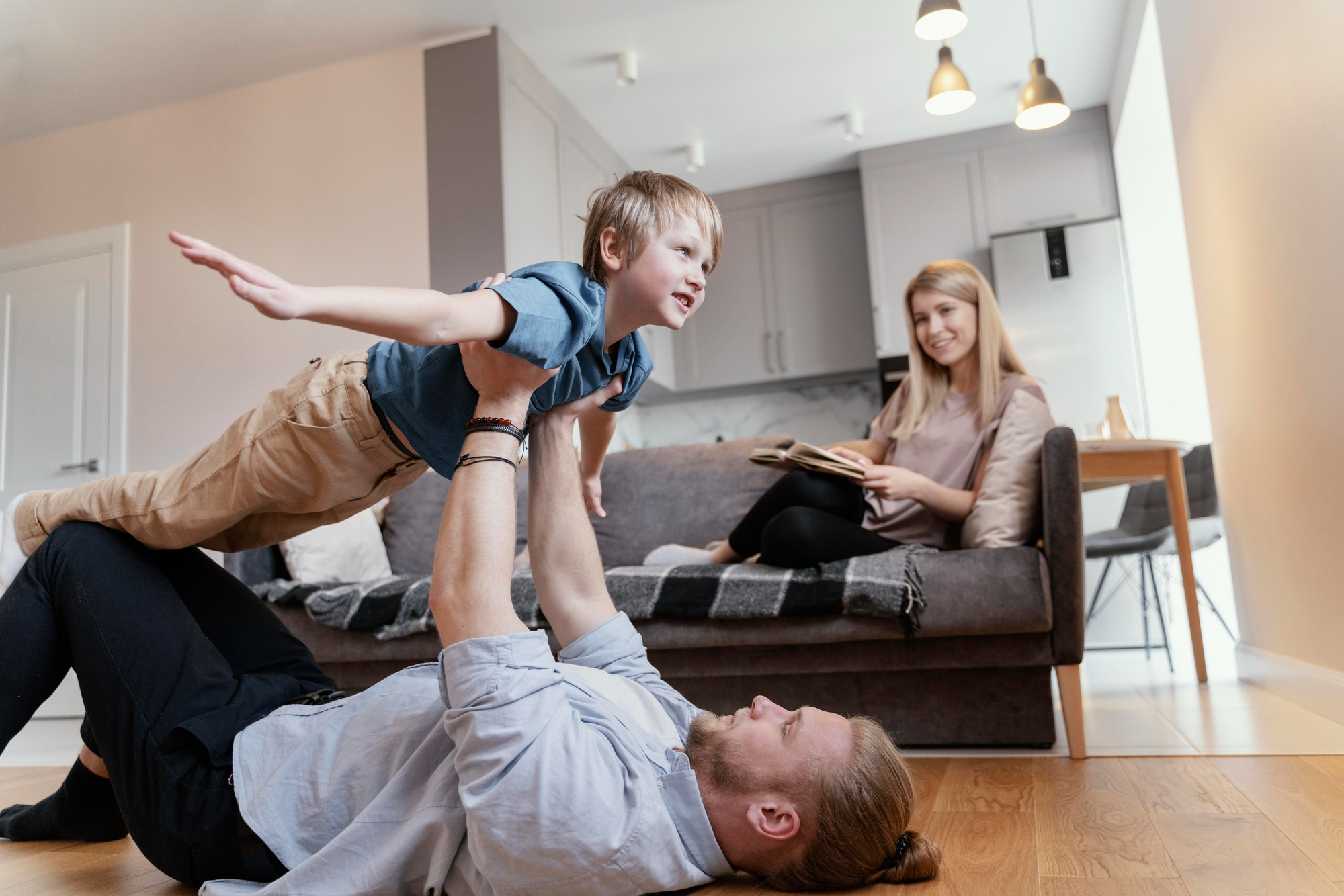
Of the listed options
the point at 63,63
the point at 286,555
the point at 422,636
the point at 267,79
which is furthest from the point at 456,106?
the point at 422,636

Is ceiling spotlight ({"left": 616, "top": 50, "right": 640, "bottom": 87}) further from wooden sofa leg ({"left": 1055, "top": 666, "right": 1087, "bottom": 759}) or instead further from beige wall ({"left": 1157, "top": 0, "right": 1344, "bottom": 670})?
wooden sofa leg ({"left": 1055, "top": 666, "right": 1087, "bottom": 759})

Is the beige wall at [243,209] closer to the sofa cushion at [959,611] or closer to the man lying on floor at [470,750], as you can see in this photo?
the sofa cushion at [959,611]

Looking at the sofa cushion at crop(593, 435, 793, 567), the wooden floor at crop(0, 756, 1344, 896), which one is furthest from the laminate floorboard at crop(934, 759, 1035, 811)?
the sofa cushion at crop(593, 435, 793, 567)

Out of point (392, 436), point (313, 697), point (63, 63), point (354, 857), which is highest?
point (63, 63)

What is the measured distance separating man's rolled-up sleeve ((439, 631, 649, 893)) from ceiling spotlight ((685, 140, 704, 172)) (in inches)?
166

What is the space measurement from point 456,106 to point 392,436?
9.09ft

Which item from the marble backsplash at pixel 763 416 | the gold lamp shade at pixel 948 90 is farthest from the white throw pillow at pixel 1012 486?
the marble backsplash at pixel 763 416

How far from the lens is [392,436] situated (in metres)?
1.32

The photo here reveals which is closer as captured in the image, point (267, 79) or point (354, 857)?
point (354, 857)

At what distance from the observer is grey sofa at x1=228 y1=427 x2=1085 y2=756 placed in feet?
6.13

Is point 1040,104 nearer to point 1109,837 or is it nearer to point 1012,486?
point 1012,486

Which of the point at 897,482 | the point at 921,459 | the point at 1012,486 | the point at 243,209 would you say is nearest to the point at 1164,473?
the point at 921,459

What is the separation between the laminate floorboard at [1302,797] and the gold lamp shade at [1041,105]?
2320mm

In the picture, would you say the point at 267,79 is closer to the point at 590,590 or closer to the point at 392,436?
the point at 392,436
